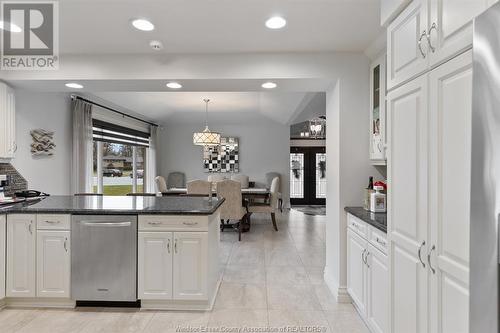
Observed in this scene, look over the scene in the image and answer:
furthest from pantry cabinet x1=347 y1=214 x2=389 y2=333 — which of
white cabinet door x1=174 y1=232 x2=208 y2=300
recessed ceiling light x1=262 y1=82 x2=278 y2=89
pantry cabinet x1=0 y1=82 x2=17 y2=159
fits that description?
pantry cabinet x1=0 y1=82 x2=17 y2=159

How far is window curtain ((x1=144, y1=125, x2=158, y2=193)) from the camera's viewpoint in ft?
25.8

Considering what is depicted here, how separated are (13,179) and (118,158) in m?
3.12

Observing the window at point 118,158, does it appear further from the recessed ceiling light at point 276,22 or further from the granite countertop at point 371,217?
the granite countertop at point 371,217

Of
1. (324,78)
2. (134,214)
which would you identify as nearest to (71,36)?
(134,214)

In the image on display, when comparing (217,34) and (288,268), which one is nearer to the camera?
(217,34)

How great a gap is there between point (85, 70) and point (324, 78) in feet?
7.99

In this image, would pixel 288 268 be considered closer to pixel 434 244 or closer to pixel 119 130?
pixel 434 244

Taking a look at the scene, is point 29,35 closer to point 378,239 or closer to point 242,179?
point 378,239

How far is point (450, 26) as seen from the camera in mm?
1168

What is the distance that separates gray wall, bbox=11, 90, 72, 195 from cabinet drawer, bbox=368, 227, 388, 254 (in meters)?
3.98

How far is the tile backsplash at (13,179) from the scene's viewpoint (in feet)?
10.5

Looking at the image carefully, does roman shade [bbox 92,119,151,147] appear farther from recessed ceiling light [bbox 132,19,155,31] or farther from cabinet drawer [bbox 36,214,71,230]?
recessed ceiling light [bbox 132,19,155,31]

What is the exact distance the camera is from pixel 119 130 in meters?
6.19

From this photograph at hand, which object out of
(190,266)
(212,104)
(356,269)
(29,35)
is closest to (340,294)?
(356,269)
